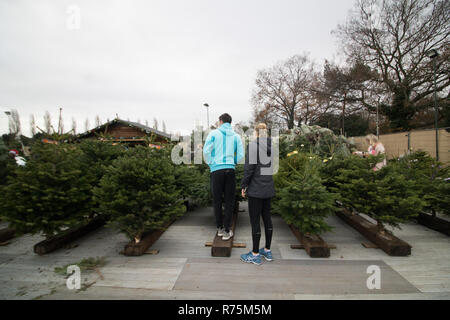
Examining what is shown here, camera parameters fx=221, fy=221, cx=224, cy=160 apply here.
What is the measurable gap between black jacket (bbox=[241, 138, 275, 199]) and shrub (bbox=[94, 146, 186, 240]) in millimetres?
1276

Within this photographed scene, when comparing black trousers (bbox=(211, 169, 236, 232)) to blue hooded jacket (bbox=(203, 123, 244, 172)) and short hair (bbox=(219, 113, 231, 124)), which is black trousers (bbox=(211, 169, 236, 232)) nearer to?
blue hooded jacket (bbox=(203, 123, 244, 172))

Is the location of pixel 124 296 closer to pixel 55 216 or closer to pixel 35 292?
pixel 35 292

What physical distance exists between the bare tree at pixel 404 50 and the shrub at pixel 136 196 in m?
23.7

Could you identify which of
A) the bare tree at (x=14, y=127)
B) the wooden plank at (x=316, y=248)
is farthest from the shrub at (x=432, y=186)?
the bare tree at (x=14, y=127)

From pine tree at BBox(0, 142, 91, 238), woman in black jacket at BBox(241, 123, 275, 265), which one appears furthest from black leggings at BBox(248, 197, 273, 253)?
pine tree at BBox(0, 142, 91, 238)

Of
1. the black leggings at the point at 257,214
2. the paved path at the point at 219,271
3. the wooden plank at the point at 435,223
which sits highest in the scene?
the black leggings at the point at 257,214

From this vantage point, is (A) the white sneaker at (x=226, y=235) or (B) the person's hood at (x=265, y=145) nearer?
(B) the person's hood at (x=265, y=145)

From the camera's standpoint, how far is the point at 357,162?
399cm

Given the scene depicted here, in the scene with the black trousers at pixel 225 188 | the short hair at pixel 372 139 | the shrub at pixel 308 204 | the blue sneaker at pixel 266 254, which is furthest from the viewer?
the short hair at pixel 372 139

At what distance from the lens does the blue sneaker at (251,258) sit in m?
3.04

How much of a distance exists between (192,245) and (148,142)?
2.12 metres

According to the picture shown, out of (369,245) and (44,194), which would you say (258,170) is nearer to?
(369,245)

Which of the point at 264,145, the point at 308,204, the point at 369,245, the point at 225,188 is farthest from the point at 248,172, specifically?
the point at 369,245

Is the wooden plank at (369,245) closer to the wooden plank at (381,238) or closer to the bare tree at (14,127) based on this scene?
the wooden plank at (381,238)
